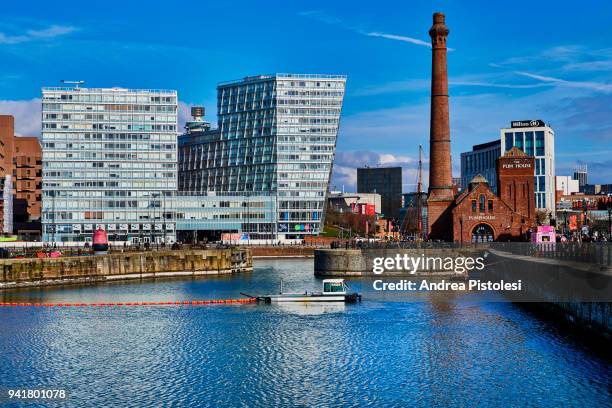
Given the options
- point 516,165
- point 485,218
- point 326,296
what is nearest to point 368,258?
point 485,218

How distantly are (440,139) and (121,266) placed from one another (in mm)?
61825

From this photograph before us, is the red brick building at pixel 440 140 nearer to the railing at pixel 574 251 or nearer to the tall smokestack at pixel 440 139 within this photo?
the tall smokestack at pixel 440 139

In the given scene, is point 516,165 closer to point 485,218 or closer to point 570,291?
point 485,218

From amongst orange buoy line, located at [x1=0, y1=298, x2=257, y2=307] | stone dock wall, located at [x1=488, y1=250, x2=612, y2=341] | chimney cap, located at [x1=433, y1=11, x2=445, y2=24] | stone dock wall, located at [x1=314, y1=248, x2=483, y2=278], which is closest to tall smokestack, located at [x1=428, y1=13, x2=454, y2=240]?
chimney cap, located at [x1=433, y1=11, x2=445, y2=24]

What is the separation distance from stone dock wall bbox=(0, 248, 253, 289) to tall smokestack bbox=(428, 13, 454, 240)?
123 ft

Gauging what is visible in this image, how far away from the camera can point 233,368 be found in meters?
54.1

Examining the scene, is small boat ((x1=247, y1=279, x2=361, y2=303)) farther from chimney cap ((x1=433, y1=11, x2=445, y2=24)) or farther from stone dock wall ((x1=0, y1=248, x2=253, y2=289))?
chimney cap ((x1=433, y1=11, x2=445, y2=24))

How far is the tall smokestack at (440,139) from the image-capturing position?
454 ft

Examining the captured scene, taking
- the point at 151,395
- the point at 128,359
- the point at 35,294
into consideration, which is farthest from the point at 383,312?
the point at 35,294

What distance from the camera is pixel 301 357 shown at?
57094 millimetres

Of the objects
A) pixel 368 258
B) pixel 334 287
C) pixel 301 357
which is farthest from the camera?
pixel 368 258

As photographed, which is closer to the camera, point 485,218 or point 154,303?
point 154,303

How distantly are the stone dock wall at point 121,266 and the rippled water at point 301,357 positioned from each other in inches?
946

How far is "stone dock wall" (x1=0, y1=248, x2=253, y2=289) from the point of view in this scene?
343 feet
